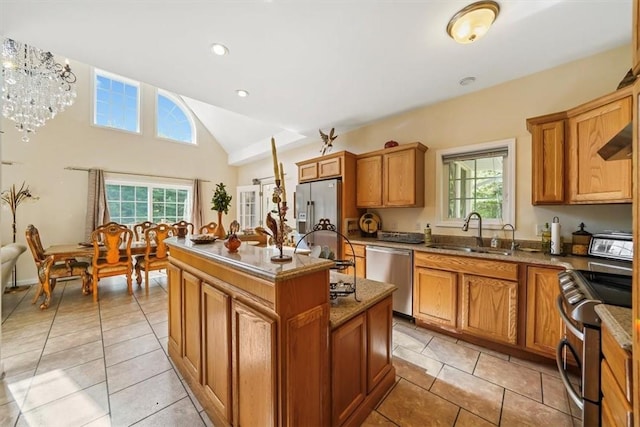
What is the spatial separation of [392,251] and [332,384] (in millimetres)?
1886

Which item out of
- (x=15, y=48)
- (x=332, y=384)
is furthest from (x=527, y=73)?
(x=15, y=48)

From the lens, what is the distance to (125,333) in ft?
8.43

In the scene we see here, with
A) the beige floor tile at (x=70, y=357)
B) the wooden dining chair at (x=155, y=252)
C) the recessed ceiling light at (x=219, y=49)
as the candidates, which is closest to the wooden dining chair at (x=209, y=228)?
the wooden dining chair at (x=155, y=252)

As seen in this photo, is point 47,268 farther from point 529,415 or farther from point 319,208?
point 529,415

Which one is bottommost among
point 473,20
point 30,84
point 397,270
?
point 397,270

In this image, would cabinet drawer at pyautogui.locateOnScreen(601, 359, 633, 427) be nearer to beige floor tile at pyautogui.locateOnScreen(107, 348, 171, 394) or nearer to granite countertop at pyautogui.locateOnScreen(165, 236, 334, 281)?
granite countertop at pyautogui.locateOnScreen(165, 236, 334, 281)

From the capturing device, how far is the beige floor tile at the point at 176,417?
4.84 feet

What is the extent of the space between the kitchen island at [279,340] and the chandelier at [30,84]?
372 cm

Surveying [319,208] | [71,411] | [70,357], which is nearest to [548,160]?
[319,208]

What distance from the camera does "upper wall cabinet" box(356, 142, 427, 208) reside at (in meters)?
3.10

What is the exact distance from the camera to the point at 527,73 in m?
2.51

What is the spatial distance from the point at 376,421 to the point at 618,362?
47.6 inches

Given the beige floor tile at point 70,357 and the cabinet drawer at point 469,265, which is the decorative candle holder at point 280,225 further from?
the beige floor tile at point 70,357

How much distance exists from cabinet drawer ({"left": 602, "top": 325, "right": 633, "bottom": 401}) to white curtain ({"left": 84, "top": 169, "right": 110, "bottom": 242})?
262 inches
